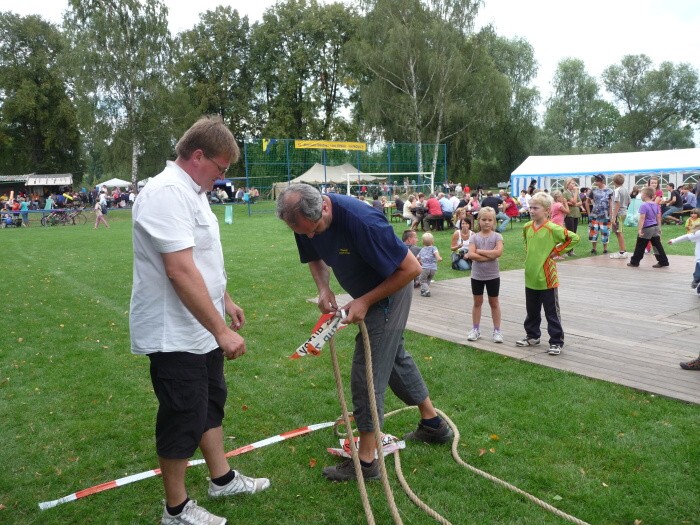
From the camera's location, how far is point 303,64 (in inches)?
1906

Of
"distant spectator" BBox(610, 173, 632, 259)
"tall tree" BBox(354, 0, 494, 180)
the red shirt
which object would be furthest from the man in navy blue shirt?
"tall tree" BBox(354, 0, 494, 180)

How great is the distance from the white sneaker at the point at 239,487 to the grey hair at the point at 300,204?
5.14 ft

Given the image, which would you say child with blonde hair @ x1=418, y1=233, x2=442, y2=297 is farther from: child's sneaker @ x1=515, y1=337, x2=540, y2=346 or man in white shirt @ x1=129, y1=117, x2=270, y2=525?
man in white shirt @ x1=129, y1=117, x2=270, y2=525

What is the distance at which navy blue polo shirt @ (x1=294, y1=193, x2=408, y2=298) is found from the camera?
2953 mm

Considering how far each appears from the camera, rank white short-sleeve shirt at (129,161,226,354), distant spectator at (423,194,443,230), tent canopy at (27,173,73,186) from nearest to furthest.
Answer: white short-sleeve shirt at (129,161,226,354) → distant spectator at (423,194,443,230) → tent canopy at (27,173,73,186)

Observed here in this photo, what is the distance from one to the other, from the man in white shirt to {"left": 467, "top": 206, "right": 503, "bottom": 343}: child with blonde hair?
356 cm

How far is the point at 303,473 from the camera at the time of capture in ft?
11.7

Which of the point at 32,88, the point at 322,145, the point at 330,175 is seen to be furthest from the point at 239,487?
the point at 32,88

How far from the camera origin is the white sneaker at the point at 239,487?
3270mm

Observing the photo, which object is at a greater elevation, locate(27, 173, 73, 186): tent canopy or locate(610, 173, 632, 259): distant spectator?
locate(27, 173, 73, 186): tent canopy

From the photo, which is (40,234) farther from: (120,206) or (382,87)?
(382,87)

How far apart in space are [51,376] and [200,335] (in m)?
3.64

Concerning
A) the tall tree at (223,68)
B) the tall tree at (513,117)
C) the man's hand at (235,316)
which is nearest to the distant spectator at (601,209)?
the man's hand at (235,316)

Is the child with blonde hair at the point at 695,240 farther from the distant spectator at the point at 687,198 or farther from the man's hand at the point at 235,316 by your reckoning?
the distant spectator at the point at 687,198
